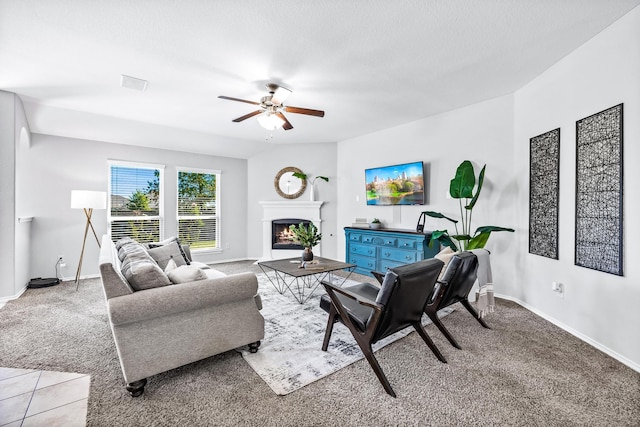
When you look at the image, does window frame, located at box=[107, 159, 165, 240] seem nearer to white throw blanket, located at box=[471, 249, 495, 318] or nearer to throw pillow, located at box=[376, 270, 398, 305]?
throw pillow, located at box=[376, 270, 398, 305]

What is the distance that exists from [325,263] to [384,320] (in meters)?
2.14

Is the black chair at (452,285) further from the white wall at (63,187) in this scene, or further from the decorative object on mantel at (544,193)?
the white wall at (63,187)

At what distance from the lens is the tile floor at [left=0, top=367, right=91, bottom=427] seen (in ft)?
5.74

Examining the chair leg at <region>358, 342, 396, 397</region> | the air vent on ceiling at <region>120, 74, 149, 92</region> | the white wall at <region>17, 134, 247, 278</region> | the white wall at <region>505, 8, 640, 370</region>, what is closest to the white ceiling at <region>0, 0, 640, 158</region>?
the air vent on ceiling at <region>120, 74, 149, 92</region>

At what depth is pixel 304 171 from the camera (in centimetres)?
667

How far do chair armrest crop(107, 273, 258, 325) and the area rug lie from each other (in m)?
0.54

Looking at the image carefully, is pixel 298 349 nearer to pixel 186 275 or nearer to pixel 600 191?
pixel 186 275

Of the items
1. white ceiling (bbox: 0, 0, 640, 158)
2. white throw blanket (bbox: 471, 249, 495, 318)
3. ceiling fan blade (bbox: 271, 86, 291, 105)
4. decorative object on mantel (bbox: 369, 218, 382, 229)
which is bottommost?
white throw blanket (bbox: 471, 249, 495, 318)

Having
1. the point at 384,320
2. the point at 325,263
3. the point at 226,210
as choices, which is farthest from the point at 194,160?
the point at 384,320

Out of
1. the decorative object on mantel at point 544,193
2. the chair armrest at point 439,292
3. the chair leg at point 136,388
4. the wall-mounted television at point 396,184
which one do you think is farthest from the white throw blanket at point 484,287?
the chair leg at point 136,388

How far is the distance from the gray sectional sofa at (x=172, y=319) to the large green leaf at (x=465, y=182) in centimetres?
307

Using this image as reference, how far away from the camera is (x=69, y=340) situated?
109 inches

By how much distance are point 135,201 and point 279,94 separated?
4.03 meters

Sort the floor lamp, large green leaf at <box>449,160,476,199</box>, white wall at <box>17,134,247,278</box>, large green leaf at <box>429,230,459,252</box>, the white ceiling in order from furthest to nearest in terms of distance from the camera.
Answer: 1. white wall at <box>17,134,247,278</box>
2. the floor lamp
3. large green leaf at <box>429,230,459,252</box>
4. large green leaf at <box>449,160,476,199</box>
5. the white ceiling
